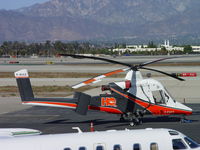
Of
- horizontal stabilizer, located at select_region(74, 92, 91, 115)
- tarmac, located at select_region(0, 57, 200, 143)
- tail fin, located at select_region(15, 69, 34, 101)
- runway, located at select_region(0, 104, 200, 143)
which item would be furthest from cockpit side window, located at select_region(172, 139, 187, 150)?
tail fin, located at select_region(15, 69, 34, 101)

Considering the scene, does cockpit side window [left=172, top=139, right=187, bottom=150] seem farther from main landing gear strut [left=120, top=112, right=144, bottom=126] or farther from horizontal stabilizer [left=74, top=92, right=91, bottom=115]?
main landing gear strut [left=120, top=112, right=144, bottom=126]

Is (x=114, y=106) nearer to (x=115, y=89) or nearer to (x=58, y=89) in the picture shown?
(x=115, y=89)

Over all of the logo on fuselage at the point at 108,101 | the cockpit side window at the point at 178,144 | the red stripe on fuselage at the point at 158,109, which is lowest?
the red stripe on fuselage at the point at 158,109

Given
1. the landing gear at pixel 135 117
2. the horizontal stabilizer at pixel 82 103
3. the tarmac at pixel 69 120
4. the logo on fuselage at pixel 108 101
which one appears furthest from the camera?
the landing gear at pixel 135 117

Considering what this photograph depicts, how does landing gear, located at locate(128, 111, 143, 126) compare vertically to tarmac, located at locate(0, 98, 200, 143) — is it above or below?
above

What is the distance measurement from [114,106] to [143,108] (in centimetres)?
179

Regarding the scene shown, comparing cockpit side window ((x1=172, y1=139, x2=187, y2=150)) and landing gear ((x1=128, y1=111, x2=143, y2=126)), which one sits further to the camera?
landing gear ((x1=128, y1=111, x2=143, y2=126))

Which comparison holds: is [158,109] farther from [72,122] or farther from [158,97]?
[72,122]

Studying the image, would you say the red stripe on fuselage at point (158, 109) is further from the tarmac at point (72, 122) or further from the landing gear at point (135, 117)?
the tarmac at point (72, 122)

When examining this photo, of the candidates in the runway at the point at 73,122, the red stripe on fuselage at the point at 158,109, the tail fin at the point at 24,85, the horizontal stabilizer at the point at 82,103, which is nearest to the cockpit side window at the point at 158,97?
the red stripe on fuselage at the point at 158,109

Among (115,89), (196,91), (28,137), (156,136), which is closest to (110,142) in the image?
(156,136)

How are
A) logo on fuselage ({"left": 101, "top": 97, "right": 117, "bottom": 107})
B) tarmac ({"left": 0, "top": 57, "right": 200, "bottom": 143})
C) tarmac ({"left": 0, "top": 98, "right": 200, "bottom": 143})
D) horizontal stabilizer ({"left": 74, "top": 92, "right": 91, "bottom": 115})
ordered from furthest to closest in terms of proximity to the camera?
logo on fuselage ({"left": 101, "top": 97, "right": 117, "bottom": 107}), tarmac ({"left": 0, "top": 57, "right": 200, "bottom": 143}), tarmac ({"left": 0, "top": 98, "right": 200, "bottom": 143}), horizontal stabilizer ({"left": 74, "top": 92, "right": 91, "bottom": 115})

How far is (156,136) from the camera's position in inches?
661

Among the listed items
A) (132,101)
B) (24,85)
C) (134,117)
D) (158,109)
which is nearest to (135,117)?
(134,117)
